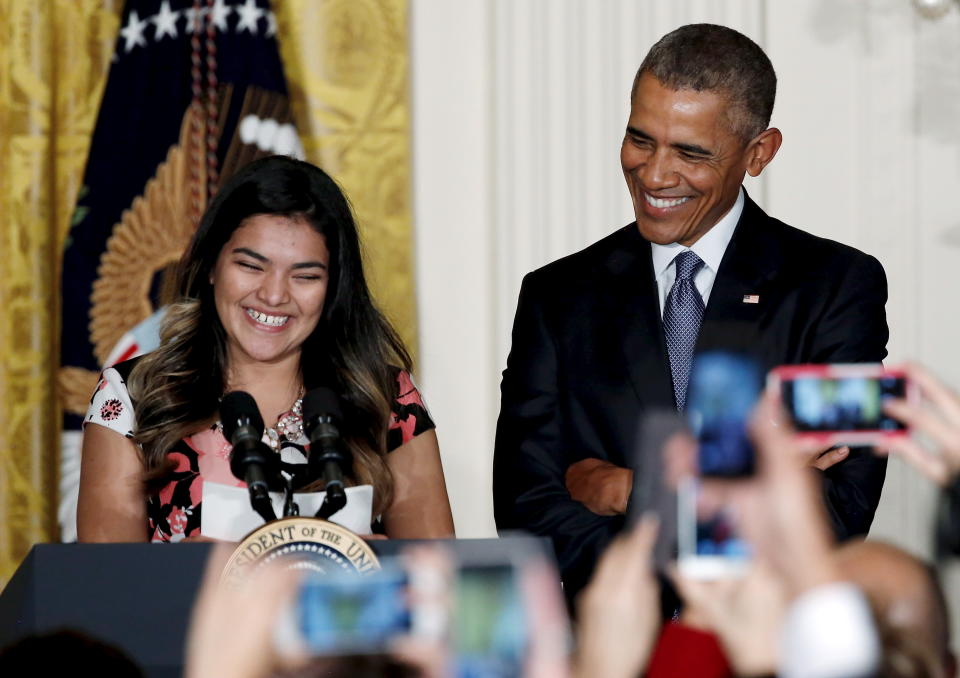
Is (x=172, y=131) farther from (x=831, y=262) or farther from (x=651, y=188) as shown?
(x=831, y=262)

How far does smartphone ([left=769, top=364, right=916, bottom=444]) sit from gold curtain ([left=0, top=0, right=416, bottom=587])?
2472mm

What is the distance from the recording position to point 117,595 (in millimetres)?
1993

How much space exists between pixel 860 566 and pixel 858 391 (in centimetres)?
23

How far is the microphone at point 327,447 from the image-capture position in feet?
7.07

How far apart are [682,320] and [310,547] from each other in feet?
3.34

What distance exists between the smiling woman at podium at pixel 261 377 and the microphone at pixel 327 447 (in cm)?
43

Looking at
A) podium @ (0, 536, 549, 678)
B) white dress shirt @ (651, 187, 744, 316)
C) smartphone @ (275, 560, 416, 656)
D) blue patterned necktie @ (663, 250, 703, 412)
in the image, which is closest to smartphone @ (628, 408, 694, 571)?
smartphone @ (275, 560, 416, 656)

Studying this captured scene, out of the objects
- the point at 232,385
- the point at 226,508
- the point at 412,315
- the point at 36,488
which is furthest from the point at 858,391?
the point at 36,488

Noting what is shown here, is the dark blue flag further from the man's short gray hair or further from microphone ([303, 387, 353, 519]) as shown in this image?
microphone ([303, 387, 353, 519])

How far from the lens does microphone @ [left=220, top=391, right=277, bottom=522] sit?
2.11m

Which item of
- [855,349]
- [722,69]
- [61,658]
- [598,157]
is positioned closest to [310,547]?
[61,658]

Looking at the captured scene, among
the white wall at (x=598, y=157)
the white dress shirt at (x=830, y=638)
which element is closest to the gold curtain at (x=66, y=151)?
the white wall at (x=598, y=157)

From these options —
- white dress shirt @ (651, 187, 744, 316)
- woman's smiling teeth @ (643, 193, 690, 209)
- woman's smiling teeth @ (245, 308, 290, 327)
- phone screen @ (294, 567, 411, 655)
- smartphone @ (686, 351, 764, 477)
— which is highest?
woman's smiling teeth @ (643, 193, 690, 209)

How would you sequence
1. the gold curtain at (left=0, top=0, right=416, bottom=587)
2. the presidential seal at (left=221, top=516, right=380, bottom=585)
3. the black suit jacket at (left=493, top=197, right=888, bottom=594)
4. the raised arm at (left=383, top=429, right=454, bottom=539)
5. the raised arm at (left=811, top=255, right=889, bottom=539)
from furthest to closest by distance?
the gold curtain at (left=0, top=0, right=416, bottom=587) → the raised arm at (left=383, top=429, right=454, bottom=539) → the black suit jacket at (left=493, top=197, right=888, bottom=594) → the raised arm at (left=811, top=255, right=889, bottom=539) → the presidential seal at (left=221, top=516, right=380, bottom=585)
